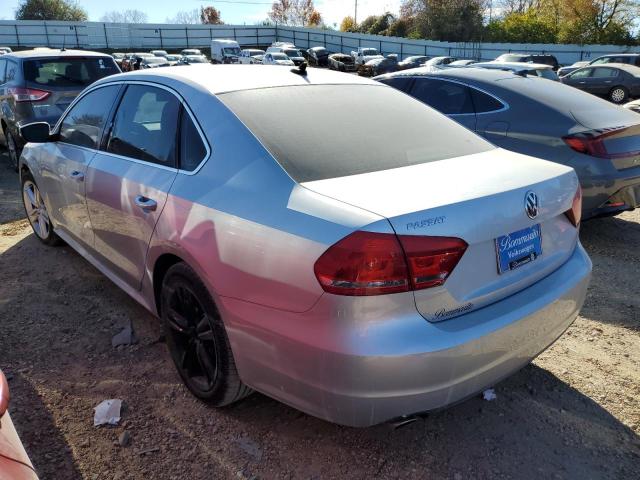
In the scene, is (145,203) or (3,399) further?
(145,203)

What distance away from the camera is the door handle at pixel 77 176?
3696 millimetres

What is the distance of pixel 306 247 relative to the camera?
2004mm

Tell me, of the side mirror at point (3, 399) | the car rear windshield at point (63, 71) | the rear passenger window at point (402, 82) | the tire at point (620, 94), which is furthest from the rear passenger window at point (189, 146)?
the tire at point (620, 94)

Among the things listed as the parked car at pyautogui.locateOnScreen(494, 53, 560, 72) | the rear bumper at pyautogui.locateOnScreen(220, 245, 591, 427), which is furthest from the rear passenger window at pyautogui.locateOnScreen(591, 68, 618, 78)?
the rear bumper at pyautogui.locateOnScreen(220, 245, 591, 427)

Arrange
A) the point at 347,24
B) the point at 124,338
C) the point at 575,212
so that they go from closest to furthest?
the point at 575,212 → the point at 124,338 → the point at 347,24

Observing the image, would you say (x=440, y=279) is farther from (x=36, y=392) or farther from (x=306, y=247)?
(x=36, y=392)

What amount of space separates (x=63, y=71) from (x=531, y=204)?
756cm

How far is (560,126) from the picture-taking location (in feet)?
16.6

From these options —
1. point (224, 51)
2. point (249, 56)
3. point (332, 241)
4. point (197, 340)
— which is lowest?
point (197, 340)

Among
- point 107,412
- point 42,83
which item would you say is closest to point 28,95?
point 42,83

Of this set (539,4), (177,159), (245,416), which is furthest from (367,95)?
(539,4)

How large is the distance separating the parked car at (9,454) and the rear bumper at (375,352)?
920 millimetres

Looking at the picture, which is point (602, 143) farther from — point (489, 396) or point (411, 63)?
point (411, 63)

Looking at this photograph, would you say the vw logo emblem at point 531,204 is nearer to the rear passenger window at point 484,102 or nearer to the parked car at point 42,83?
the rear passenger window at point 484,102
